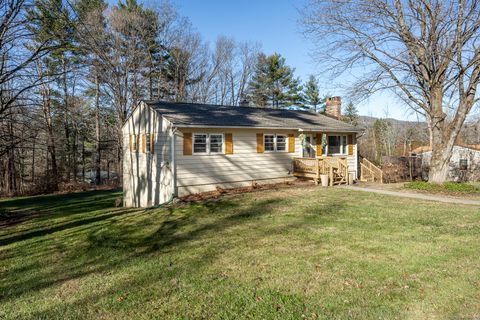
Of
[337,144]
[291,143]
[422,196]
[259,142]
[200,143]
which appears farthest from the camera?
[337,144]

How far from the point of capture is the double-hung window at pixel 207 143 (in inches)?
492

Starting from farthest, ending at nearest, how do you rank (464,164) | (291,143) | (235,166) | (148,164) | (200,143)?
(464,164) → (291,143) → (148,164) → (235,166) → (200,143)

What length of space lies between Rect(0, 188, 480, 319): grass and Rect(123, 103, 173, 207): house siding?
147 inches

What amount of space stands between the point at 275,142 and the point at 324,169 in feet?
8.56

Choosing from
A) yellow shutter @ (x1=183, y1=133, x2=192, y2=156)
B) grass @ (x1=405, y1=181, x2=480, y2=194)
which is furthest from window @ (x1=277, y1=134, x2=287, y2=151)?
grass @ (x1=405, y1=181, x2=480, y2=194)

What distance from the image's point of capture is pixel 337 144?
16953 millimetres

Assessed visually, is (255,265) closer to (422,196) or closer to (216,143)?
(216,143)

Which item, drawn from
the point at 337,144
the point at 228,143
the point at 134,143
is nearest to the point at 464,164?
the point at 337,144

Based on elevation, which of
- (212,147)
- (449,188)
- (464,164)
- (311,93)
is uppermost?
(311,93)

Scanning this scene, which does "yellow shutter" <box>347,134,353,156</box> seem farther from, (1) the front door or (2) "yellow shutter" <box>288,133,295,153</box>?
(2) "yellow shutter" <box>288,133,295,153</box>

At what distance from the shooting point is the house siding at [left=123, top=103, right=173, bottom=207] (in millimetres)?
12602

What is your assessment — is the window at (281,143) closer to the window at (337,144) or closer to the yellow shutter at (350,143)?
the window at (337,144)

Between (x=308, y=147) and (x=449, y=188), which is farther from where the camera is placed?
(x=308, y=147)

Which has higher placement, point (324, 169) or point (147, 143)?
point (147, 143)
